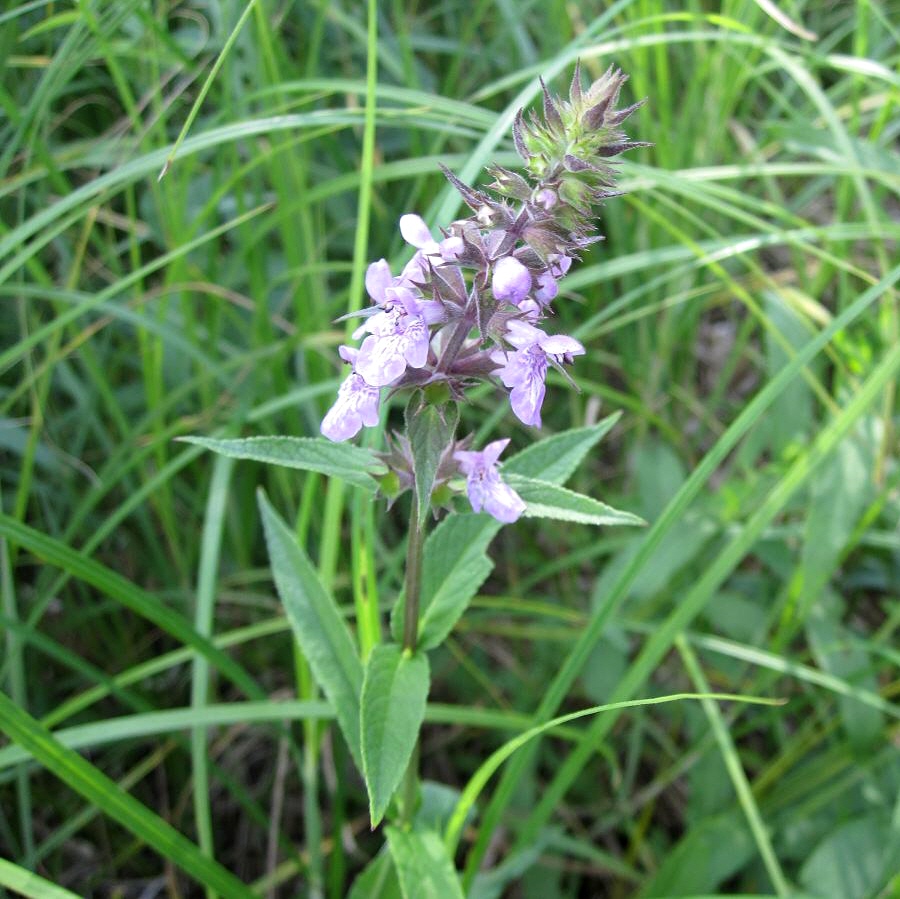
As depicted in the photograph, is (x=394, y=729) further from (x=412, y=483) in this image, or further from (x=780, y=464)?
(x=780, y=464)

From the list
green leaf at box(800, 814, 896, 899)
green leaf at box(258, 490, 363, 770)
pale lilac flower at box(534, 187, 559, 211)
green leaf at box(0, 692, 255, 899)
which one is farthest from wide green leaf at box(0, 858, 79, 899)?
green leaf at box(800, 814, 896, 899)

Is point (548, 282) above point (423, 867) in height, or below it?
above

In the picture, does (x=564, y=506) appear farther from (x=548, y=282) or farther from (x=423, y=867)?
(x=423, y=867)

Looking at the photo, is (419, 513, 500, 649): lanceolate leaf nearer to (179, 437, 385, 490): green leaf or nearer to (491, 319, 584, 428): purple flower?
(179, 437, 385, 490): green leaf

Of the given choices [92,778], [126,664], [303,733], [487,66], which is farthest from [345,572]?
[487,66]

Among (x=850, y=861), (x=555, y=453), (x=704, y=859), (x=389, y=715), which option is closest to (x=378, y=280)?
(x=555, y=453)

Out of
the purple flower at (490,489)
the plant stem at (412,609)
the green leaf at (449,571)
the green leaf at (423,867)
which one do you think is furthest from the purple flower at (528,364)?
the green leaf at (423,867)
